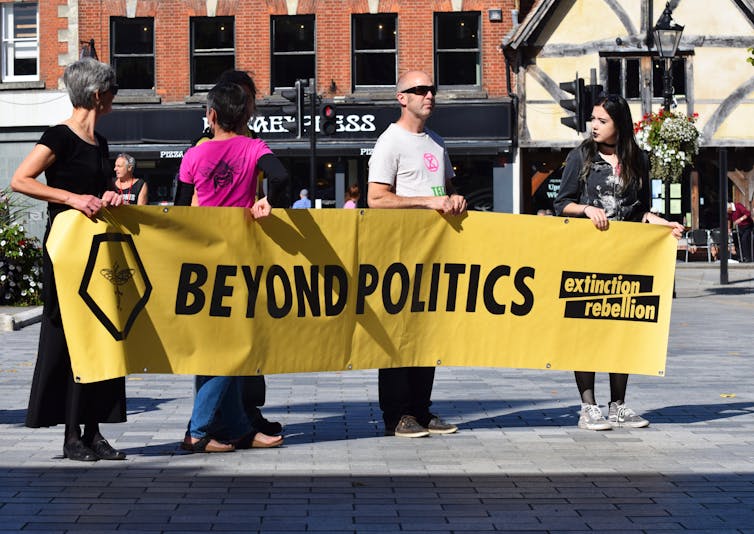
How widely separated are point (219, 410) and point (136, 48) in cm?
2836

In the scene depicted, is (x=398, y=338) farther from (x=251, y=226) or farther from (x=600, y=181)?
(x=600, y=181)

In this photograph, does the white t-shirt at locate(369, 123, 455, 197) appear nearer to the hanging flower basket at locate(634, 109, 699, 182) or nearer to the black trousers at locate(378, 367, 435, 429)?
the black trousers at locate(378, 367, 435, 429)

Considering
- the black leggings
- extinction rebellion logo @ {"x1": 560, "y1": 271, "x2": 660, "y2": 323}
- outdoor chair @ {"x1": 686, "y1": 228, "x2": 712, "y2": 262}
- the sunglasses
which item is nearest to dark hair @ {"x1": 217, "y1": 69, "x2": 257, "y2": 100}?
the sunglasses

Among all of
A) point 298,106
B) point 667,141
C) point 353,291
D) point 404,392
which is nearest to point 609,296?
point 404,392

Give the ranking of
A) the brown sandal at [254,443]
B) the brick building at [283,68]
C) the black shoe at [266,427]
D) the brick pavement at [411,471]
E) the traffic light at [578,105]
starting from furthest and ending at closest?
1. the brick building at [283,68]
2. the traffic light at [578,105]
3. the black shoe at [266,427]
4. the brown sandal at [254,443]
5. the brick pavement at [411,471]

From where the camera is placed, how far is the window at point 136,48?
3484cm

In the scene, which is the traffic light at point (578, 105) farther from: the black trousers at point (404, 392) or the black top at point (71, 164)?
the black top at point (71, 164)

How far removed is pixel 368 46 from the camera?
34375mm

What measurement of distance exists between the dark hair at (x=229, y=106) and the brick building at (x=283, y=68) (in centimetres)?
2631

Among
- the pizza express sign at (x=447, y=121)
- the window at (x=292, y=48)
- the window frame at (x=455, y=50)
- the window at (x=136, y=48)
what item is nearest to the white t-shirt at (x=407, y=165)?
the pizza express sign at (x=447, y=121)

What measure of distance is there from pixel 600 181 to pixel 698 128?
27013mm

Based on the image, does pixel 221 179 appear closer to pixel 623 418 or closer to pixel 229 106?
pixel 229 106

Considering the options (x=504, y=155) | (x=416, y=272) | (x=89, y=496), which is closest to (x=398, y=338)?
(x=416, y=272)

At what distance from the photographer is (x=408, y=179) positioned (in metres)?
8.11
